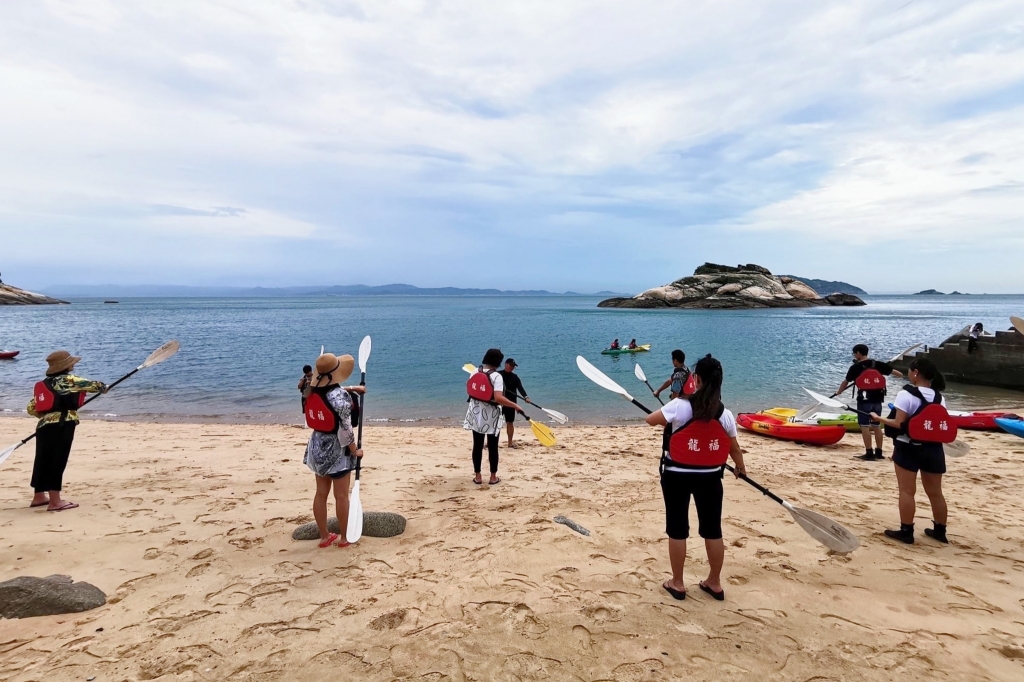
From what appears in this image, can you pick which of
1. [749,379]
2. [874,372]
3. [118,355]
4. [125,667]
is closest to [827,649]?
[125,667]

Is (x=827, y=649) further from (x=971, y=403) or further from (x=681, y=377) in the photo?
(x=971, y=403)

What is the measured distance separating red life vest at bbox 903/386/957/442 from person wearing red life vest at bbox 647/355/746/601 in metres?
2.46

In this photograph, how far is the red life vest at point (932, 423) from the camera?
5.10 metres

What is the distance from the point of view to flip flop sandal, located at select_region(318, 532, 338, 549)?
5247mm

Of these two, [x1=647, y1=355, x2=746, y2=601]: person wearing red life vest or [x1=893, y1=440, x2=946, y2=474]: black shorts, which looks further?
[x1=893, y1=440, x2=946, y2=474]: black shorts

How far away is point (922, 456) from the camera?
5.22 meters

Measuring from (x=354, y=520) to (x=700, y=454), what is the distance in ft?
11.4

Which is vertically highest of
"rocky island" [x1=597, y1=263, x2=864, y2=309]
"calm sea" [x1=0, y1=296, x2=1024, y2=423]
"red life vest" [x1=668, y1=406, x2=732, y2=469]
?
"rocky island" [x1=597, y1=263, x2=864, y2=309]

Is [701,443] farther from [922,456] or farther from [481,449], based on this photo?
[481,449]

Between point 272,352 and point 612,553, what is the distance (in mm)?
33457

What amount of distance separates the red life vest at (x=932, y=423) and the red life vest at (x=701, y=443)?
2745 millimetres

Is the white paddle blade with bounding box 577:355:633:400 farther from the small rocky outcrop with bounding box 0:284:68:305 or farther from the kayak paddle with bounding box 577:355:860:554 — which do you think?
the small rocky outcrop with bounding box 0:284:68:305

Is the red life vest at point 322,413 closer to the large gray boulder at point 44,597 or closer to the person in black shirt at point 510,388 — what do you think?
the large gray boulder at point 44,597

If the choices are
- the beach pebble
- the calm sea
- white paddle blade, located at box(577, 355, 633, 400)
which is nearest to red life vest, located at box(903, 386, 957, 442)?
white paddle blade, located at box(577, 355, 633, 400)
